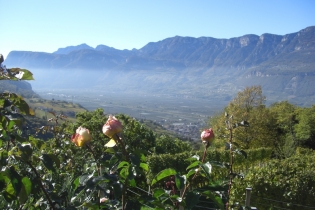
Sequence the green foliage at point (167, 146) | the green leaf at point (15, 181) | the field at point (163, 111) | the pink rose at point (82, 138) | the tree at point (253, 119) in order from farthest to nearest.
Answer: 1. the field at point (163, 111)
2. the tree at point (253, 119)
3. the green foliage at point (167, 146)
4. the pink rose at point (82, 138)
5. the green leaf at point (15, 181)

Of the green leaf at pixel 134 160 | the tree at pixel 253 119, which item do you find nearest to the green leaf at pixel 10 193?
the green leaf at pixel 134 160

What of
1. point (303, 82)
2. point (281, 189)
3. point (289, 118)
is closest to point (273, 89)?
point (303, 82)

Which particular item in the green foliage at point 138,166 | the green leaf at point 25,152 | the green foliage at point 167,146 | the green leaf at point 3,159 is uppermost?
the green leaf at point 25,152

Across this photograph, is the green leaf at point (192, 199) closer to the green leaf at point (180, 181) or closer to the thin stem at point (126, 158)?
the green leaf at point (180, 181)

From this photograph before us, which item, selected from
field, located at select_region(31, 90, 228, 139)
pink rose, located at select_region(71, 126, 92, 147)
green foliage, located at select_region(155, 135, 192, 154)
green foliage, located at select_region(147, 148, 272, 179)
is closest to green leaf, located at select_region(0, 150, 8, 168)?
pink rose, located at select_region(71, 126, 92, 147)

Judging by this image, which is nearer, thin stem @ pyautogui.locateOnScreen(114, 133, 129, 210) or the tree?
thin stem @ pyautogui.locateOnScreen(114, 133, 129, 210)

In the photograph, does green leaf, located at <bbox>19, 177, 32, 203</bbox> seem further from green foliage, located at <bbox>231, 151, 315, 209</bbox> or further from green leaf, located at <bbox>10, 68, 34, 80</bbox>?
green foliage, located at <bbox>231, 151, 315, 209</bbox>

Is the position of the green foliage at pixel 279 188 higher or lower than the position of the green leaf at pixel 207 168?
lower

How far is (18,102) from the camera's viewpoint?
3.06ft

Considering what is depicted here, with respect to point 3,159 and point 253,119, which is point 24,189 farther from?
point 253,119

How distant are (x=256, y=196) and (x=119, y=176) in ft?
18.7

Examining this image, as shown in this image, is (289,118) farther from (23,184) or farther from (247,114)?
(23,184)

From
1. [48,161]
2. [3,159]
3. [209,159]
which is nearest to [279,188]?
[209,159]

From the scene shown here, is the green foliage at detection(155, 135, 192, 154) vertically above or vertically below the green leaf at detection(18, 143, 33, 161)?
below
